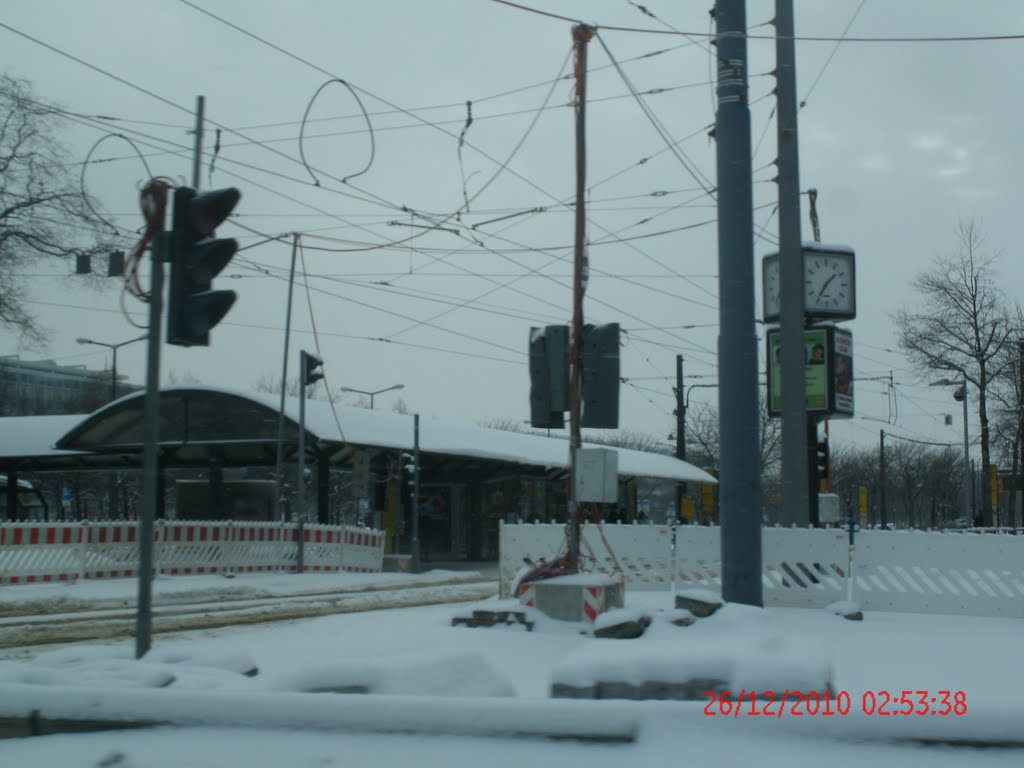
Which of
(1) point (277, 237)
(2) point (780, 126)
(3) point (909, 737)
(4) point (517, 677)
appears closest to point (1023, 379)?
(2) point (780, 126)

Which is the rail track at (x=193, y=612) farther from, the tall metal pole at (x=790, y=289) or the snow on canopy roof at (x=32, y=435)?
the snow on canopy roof at (x=32, y=435)

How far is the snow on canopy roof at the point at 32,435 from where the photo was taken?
39844 mm

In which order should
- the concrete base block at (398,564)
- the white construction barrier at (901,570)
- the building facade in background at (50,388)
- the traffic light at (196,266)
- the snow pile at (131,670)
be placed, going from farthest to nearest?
the building facade in background at (50,388)
the concrete base block at (398,564)
the white construction barrier at (901,570)
the traffic light at (196,266)
the snow pile at (131,670)

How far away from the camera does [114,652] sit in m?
6.75

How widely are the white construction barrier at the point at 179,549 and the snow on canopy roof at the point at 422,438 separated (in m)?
2.78

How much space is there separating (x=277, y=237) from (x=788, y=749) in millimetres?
15596

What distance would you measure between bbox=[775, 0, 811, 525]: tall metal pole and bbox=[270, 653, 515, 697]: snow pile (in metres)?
11.6

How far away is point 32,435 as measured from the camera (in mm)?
41375

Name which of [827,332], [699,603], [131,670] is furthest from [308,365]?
[131,670]

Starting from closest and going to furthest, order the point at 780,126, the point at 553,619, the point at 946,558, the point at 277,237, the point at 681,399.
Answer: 1. the point at 553,619
2. the point at 946,558
3. the point at 780,126
4. the point at 277,237
5. the point at 681,399

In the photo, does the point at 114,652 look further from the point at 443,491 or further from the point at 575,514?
the point at 443,491

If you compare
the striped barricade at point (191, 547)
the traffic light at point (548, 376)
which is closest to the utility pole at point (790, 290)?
the traffic light at point (548, 376)

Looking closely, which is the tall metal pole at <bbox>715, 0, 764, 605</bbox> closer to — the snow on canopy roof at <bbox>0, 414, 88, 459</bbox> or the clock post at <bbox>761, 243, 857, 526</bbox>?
the clock post at <bbox>761, 243, 857, 526</bbox>
